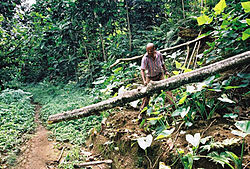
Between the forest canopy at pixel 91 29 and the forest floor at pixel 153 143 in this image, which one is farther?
the forest canopy at pixel 91 29

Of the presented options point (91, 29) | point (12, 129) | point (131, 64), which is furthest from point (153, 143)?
point (91, 29)

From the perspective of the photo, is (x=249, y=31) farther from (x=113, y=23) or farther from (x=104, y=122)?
(x=113, y=23)

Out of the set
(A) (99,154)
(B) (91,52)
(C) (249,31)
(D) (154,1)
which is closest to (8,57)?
(B) (91,52)

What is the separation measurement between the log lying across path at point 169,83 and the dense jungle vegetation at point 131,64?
0.18 m

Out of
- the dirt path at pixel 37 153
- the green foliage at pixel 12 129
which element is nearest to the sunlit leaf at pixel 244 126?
the dirt path at pixel 37 153

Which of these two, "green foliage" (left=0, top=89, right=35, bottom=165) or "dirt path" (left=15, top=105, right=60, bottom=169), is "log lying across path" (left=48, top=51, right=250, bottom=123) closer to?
"dirt path" (left=15, top=105, right=60, bottom=169)

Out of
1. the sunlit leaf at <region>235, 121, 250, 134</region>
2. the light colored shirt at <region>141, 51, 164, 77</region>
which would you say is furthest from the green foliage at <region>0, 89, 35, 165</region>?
the sunlit leaf at <region>235, 121, 250, 134</region>

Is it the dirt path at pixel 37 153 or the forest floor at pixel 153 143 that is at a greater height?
the forest floor at pixel 153 143

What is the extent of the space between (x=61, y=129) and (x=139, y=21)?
7148 millimetres

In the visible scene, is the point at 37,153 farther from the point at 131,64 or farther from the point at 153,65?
the point at 131,64

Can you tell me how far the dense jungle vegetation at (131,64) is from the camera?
2.31 m

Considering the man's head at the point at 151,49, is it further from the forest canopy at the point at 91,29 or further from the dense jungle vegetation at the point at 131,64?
the forest canopy at the point at 91,29

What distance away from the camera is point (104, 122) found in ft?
13.7

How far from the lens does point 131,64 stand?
17.7 ft
